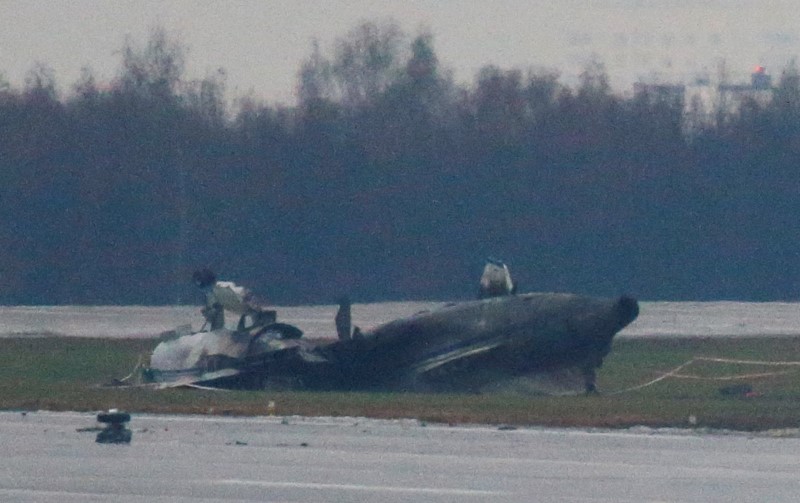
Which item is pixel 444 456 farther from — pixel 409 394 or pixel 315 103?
pixel 315 103

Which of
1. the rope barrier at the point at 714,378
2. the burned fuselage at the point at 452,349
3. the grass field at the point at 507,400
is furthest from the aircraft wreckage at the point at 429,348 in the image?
the rope barrier at the point at 714,378

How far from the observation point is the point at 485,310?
24703 millimetres

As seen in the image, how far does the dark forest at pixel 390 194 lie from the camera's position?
70.1 metres

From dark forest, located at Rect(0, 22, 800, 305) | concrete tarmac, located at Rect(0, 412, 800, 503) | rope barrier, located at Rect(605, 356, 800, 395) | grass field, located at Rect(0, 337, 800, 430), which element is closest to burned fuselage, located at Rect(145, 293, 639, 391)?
grass field, located at Rect(0, 337, 800, 430)

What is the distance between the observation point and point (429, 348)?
81.3ft

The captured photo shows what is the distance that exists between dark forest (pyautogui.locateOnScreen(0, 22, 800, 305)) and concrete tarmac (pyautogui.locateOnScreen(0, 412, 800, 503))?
157 ft

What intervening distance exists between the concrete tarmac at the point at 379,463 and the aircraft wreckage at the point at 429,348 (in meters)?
6.06

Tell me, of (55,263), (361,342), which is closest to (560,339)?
(361,342)

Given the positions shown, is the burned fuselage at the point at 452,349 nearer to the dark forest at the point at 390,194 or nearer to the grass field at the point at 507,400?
the grass field at the point at 507,400

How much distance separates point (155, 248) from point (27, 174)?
7.17m

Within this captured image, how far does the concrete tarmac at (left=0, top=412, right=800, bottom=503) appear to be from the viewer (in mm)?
12477

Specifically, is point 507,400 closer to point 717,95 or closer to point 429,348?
point 429,348

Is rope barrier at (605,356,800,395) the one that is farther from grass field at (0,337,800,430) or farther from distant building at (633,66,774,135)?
distant building at (633,66,774,135)

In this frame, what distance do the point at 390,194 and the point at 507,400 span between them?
5341 centimetres
